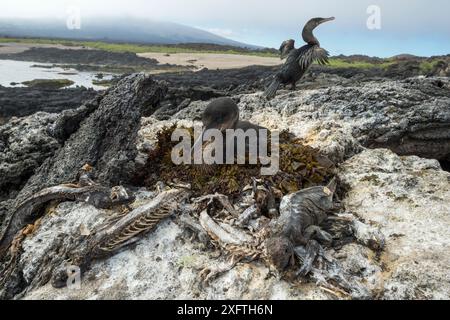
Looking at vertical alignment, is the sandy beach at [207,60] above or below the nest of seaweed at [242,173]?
below

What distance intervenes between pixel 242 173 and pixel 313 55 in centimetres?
456

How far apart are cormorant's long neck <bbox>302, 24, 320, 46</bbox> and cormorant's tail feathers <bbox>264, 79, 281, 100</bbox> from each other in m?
1.09

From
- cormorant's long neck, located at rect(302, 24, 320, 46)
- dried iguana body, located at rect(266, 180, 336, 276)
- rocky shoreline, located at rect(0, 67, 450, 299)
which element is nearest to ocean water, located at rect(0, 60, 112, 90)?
cormorant's long neck, located at rect(302, 24, 320, 46)

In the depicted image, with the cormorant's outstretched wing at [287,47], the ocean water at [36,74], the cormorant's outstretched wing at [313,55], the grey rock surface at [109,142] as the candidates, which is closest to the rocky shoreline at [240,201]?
the grey rock surface at [109,142]

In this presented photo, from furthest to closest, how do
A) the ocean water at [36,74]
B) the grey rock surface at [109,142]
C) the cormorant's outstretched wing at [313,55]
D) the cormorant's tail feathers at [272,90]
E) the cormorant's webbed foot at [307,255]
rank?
the ocean water at [36,74] < the cormorant's tail feathers at [272,90] < the cormorant's outstretched wing at [313,55] < the grey rock surface at [109,142] < the cormorant's webbed foot at [307,255]

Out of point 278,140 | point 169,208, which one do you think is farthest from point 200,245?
point 278,140

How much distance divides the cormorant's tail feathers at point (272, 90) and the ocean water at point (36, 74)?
76.7ft

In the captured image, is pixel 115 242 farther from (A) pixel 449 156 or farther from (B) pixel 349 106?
(A) pixel 449 156

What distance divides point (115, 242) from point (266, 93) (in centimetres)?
572

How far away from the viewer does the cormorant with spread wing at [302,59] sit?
9445 mm

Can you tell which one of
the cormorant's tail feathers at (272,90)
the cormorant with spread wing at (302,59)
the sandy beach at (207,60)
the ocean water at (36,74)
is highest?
the cormorant with spread wing at (302,59)

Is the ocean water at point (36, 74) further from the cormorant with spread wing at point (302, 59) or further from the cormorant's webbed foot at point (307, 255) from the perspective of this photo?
the cormorant's webbed foot at point (307, 255)

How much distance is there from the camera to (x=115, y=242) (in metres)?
4.80

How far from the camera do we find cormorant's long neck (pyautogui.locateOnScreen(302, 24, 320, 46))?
9.48 metres
